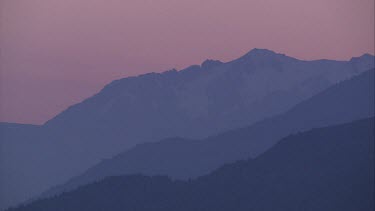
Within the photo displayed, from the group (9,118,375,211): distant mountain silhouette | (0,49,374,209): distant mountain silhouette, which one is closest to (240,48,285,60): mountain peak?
(0,49,374,209): distant mountain silhouette

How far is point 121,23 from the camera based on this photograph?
6.12m

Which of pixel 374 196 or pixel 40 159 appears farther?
pixel 40 159

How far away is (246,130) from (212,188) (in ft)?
1.54

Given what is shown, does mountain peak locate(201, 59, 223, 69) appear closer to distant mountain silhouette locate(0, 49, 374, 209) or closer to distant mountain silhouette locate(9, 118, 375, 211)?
distant mountain silhouette locate(0, 49, 374, 209)

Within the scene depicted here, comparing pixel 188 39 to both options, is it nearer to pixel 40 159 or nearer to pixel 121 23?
pixel 121 23

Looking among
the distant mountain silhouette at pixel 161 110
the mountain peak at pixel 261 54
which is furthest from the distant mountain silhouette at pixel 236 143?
the mountain peak at pixel 261 54

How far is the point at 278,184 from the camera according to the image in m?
5.83

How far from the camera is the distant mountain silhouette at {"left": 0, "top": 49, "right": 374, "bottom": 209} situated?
5941mm

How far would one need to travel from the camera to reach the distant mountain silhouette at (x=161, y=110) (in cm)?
594

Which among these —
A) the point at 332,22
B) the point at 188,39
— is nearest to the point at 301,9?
the point at 332,22

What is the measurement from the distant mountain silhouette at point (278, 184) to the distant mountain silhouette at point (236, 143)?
5 centimetres

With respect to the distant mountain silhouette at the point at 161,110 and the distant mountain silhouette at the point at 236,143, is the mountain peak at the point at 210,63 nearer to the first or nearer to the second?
the distant mountain silhouette at the point at 161,110

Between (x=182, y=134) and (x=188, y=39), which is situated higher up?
(x=188, y=39)

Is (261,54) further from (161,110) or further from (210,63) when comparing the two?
(161,110)
